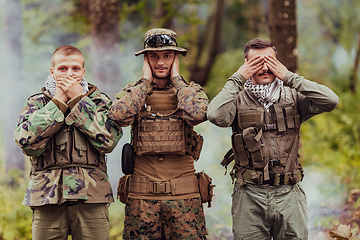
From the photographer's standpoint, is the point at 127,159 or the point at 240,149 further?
the point at 127,159

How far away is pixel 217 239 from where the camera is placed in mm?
5117

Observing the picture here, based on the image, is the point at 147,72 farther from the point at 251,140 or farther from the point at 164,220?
the point at 164,220

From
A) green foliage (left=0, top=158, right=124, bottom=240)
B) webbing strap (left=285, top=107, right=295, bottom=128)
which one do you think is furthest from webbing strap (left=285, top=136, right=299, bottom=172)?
green foliage (left=0, top=158, right=124, bottom=240)

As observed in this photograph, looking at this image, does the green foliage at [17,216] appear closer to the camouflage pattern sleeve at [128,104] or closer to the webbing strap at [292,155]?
the camouflage pattern sleeve at [128,104]

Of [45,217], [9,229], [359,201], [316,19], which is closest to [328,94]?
[45,217]

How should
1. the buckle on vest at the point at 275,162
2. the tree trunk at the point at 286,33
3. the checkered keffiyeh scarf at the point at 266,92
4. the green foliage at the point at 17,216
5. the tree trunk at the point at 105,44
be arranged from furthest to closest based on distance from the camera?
the tree trunk at the point at 105,44, the tree trunk at the point at 286,33, the green foliage at the point at 17,216, the checkered keffiyeh scarf at the point at 266,92, the buckle on vest at the point at 275,162

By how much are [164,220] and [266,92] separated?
4.88 feet

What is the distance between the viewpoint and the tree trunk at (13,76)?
8039 millimetres

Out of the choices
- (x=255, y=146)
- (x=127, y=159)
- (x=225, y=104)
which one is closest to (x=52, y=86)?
(x=127, y=159)

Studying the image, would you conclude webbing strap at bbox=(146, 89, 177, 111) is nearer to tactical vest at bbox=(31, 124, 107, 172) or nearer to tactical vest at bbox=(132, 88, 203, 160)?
tactical vest at bbox=(132, 88, 203, 160)

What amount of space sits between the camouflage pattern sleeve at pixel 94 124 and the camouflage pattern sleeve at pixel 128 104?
0.28 ft

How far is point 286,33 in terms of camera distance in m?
5.60

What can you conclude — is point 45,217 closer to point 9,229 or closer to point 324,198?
point 9,229

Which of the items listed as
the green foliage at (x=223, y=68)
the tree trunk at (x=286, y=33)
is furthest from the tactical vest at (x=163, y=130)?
the green foliage at (x=223, y=68)
